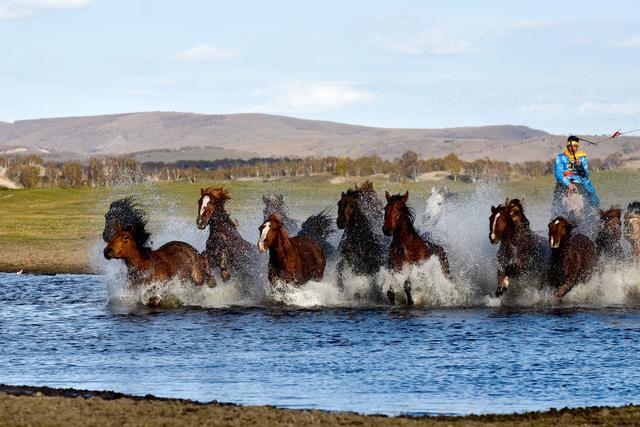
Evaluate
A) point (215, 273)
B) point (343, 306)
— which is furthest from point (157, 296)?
point (343, 306)

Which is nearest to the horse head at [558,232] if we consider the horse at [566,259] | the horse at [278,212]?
the horse at [566,259]

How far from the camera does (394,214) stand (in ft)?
66.4

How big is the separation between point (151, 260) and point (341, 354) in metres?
6.70

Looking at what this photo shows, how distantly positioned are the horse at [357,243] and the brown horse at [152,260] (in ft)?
7.41

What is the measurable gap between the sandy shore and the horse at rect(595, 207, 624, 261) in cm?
992

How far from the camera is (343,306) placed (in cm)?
2067

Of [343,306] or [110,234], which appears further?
[110,234]

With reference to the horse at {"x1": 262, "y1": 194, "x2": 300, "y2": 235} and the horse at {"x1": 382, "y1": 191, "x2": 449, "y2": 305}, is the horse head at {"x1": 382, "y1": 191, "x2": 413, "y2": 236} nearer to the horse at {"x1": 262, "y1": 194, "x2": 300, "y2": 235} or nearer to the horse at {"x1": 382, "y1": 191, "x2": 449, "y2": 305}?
the horse at {"x1": 382, "y1": 191, "x2": 449, "y2": 305}

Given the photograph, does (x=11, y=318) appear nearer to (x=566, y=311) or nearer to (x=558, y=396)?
(x=566, y=311)

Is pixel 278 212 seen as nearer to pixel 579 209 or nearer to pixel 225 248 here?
pixel 225 248

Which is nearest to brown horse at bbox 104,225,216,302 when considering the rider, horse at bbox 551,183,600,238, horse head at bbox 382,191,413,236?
horse head at bbox 382,191,413,236

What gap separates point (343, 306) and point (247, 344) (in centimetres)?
456

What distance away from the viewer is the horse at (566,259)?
20141 millimetres

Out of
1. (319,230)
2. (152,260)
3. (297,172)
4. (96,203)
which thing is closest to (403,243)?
(319,230)
